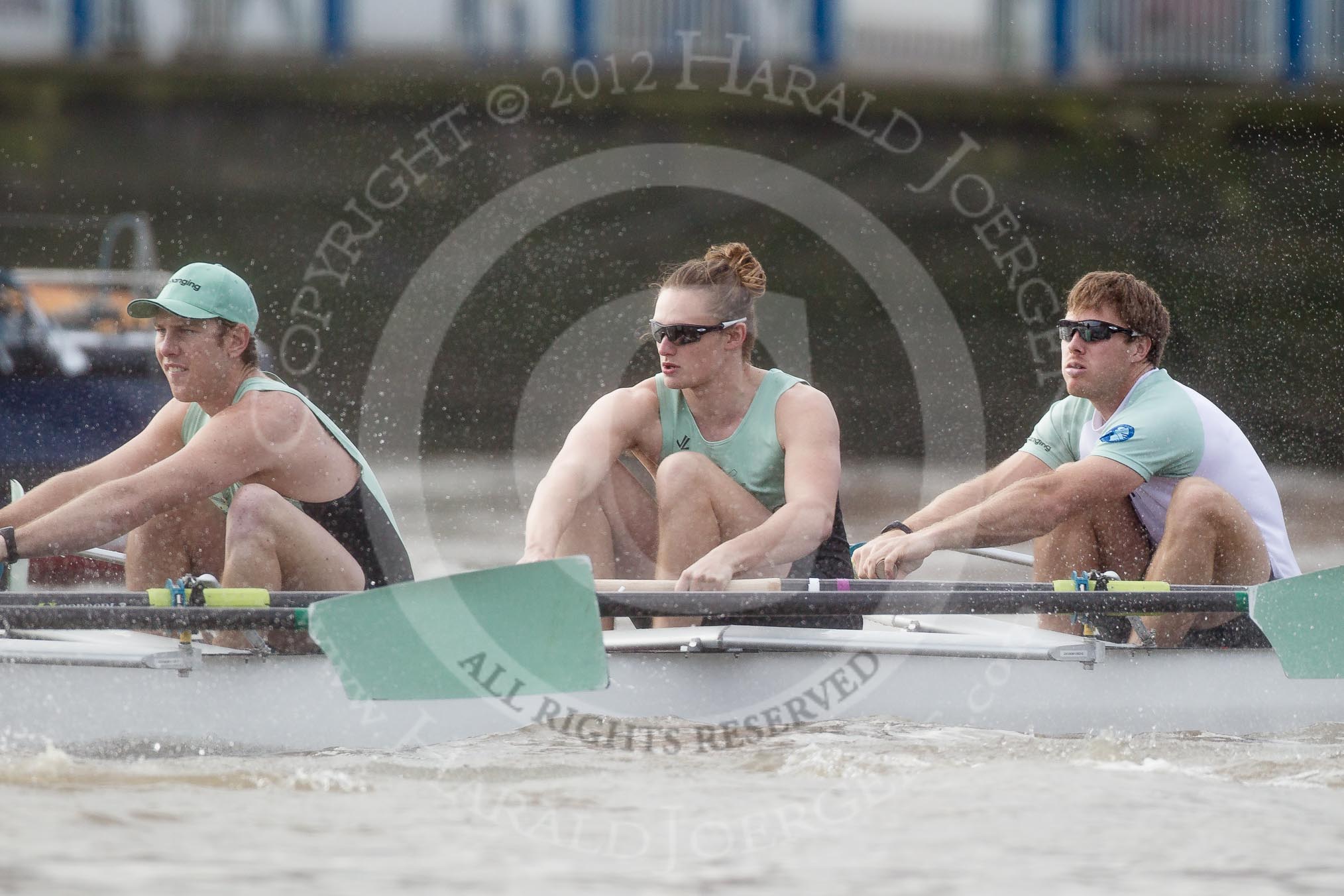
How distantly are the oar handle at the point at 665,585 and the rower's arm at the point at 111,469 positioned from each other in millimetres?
1174

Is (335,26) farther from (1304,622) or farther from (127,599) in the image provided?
(1304,622)

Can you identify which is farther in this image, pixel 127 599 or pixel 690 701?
pixel 690 701

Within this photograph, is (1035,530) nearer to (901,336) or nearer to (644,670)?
(644,670)

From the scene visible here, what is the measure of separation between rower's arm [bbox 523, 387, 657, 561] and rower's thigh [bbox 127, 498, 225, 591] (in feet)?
2.59

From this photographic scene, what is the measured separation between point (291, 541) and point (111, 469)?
23.7 inches

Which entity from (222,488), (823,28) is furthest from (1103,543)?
(823,28)

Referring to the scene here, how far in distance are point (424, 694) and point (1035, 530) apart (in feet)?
5.62

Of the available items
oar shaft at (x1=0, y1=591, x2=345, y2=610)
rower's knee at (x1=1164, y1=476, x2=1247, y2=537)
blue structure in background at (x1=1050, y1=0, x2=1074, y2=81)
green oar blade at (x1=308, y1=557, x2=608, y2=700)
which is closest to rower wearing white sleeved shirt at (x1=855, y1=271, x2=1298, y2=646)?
rower's knee at (x1=1164, y1=476, x2=1247, y2=537)

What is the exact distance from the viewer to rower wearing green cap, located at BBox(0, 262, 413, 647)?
3.88 metres

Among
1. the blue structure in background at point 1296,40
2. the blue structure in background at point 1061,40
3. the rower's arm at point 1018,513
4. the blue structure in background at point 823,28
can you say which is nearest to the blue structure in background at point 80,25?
the blue structure in background at point 823,28

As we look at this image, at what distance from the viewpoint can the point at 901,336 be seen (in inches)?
586

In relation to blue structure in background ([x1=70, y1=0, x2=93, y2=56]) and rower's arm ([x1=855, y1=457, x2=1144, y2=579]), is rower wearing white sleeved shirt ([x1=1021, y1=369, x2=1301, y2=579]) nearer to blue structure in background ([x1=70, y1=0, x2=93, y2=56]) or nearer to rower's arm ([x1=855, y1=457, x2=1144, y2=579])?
rower's arm ([x1=855, y1=457, x2=1144, y2=579])

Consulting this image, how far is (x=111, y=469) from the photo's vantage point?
13.7 ft

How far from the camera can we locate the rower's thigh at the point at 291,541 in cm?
387
